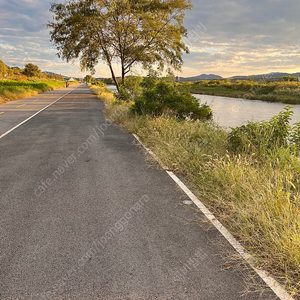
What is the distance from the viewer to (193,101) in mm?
11789

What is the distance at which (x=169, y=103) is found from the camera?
11.7 meters

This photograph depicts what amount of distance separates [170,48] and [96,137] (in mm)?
18050

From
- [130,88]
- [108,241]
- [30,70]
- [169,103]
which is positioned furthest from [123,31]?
[30,70]

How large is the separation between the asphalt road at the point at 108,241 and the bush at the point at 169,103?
5.86 meters

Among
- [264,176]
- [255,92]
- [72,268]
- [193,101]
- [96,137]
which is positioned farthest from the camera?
[255,92]

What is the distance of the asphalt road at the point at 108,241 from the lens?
2.51 metres

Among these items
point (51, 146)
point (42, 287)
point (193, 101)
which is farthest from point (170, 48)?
point (42, 287)

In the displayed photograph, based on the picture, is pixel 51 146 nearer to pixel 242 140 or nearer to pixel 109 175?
pixel 109 175

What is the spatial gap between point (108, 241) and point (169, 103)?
919cm

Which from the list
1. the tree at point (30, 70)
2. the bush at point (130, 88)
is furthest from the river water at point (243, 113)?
the tree at point (30, 70)

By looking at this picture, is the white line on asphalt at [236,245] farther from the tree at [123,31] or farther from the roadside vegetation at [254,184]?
the tree at [123,31]

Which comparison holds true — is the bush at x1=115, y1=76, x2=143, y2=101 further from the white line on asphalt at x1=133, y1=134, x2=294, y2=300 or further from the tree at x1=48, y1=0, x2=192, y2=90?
the white line on asphalt at x1=133, y1=134, x2=294, y2=300

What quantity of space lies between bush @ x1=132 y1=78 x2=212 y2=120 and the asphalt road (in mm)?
5863

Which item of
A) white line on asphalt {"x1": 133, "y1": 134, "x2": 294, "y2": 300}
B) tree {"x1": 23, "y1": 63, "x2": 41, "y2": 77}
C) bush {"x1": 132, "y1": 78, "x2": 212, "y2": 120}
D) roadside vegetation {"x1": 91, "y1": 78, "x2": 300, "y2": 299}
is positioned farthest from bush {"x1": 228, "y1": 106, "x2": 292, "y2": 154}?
tree {"x1": 23, "y1": 63, "x2": 41, "y2": 77}
